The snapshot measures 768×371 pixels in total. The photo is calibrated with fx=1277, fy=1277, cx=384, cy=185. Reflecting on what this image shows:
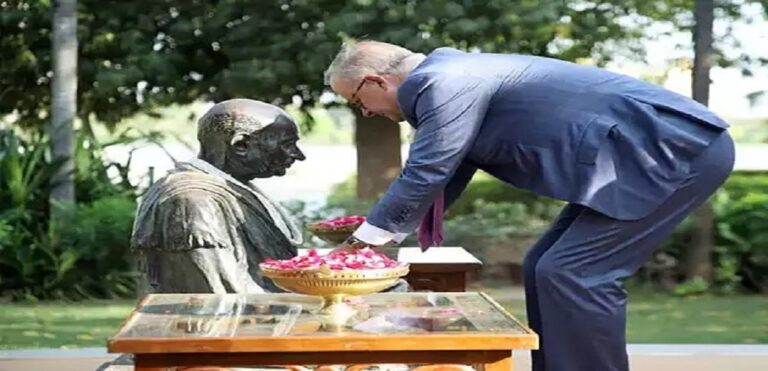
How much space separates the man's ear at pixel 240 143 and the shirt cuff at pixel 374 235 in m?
0.56

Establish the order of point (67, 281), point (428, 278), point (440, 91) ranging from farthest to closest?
1. point (67, 281)
2. point (428, 278)
3. point (440, 91)

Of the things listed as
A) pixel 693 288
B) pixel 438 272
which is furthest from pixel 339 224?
pixel 693 288

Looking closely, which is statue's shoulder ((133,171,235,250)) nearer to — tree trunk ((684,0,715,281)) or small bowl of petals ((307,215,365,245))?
small bowl of petals ((307,215,365,245))

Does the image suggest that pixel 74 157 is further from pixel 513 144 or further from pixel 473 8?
pixel 513 144

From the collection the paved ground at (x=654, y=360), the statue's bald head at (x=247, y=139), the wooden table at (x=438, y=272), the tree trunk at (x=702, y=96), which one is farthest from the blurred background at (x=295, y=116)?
the statue's bald head at (x=247, y=139)

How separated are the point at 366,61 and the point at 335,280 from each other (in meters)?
0.55

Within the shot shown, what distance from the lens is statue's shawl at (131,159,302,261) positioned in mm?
2664

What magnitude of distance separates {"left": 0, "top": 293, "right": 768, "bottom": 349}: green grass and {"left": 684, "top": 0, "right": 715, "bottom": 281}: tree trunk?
244mm

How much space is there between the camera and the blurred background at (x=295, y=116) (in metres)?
7.13

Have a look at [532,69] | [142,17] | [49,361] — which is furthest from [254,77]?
[532,69]

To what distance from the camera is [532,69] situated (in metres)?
2.58

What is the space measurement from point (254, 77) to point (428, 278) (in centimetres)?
398

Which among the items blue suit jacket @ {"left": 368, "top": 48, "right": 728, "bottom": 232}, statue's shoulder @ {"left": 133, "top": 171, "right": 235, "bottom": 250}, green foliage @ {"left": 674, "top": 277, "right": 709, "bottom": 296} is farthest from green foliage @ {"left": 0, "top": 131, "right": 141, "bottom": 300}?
blue suit jacket @ {"left": 368, "top": 48, "right": 728, "bottom": 232}

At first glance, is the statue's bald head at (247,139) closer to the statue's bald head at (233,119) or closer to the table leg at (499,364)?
the statue's bald head at (233,119)
